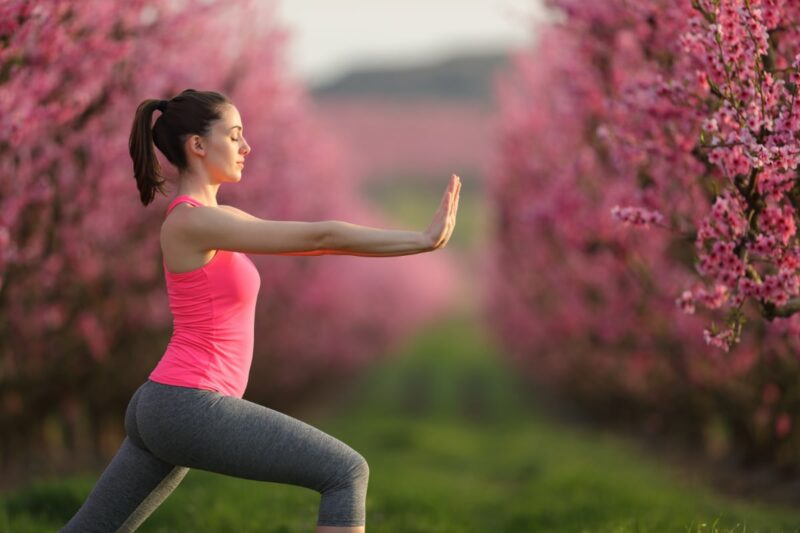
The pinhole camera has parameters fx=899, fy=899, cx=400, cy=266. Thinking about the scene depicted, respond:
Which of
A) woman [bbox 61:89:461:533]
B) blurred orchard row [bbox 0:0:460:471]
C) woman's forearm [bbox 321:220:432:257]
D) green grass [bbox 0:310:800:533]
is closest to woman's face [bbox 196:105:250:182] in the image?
woman [bbox 61:89:461:533]

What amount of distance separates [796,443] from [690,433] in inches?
232

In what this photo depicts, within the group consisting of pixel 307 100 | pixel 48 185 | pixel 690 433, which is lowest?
pixel 690 433

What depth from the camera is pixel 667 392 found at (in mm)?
17312

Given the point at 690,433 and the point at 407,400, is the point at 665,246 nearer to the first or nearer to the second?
the point at 690,433

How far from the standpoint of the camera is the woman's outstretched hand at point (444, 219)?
4.00 meters

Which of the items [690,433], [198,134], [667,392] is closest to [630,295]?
[667,392]

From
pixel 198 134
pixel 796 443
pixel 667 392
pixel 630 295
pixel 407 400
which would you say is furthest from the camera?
pixel 407 400

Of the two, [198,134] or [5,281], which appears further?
[5,281]

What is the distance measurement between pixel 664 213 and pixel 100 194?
669 cm

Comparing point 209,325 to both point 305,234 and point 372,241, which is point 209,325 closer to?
point 305,234

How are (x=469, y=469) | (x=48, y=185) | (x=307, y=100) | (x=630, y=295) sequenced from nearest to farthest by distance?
(x=48, y=185)
(x=630, y=295)
(x=469, y=469)
(x=307, y=100)

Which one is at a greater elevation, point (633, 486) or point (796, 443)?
point (633, 486)

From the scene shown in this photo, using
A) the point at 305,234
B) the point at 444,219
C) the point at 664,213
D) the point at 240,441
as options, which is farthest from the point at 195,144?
the point at 664,213

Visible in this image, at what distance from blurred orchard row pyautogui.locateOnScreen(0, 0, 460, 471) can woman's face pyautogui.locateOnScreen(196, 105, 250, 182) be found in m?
2.80
